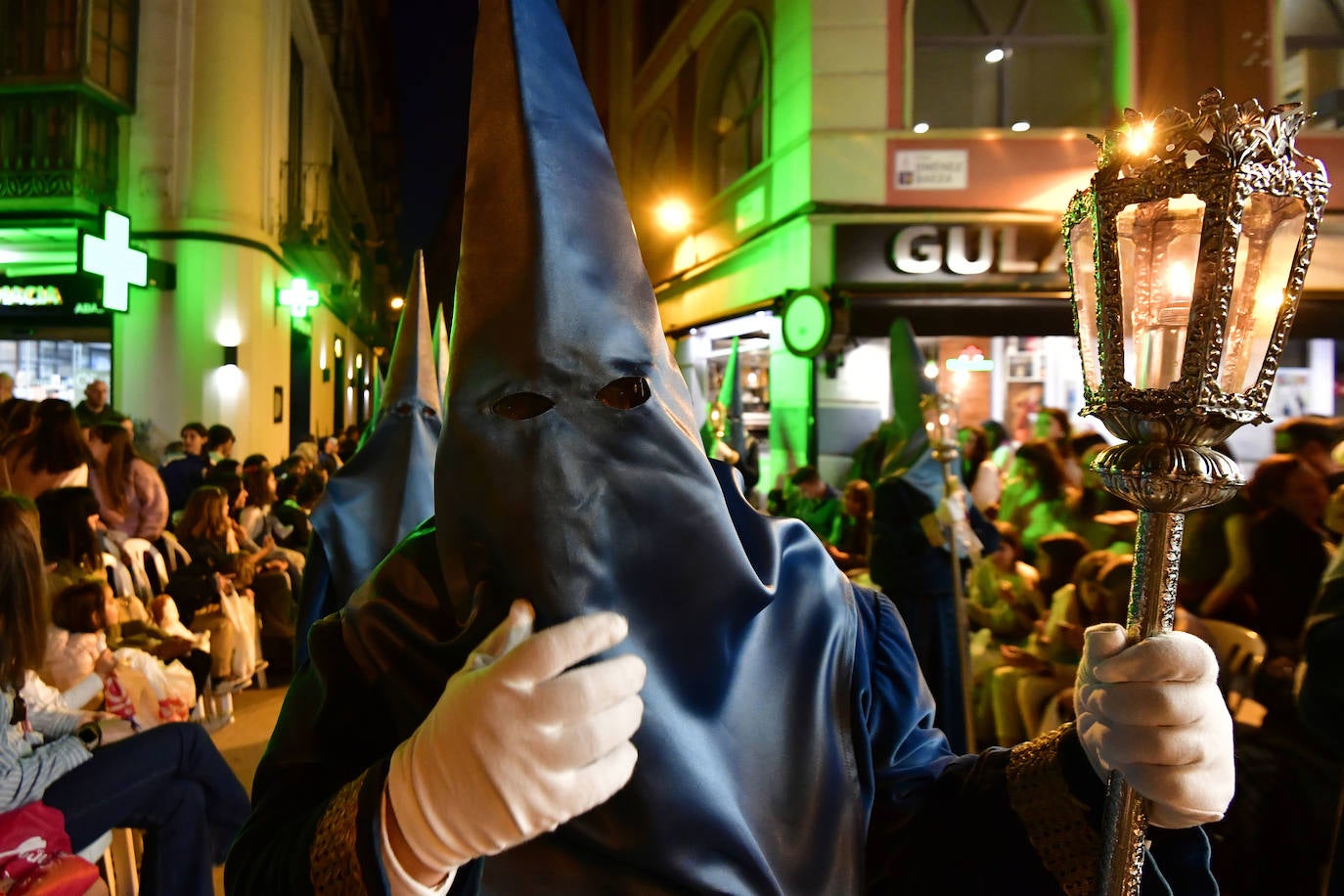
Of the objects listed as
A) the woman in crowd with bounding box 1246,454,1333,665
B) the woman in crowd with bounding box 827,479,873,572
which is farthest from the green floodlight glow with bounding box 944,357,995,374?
Result: the woman in crowd with bounding box 1246,454,1333,665

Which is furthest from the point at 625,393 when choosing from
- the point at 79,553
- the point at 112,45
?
the point at 112,45

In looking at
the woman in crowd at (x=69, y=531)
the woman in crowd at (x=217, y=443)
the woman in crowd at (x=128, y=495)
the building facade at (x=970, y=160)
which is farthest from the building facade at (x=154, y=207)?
the building facade at (x=970, y=160)

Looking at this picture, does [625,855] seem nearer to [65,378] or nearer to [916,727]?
[916,727]

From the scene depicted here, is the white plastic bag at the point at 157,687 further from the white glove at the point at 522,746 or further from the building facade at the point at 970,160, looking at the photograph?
the building facade at the point at 970,160

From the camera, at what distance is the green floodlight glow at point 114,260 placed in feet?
33.9

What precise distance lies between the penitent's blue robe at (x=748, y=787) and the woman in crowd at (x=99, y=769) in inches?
73.3

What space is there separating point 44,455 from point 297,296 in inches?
→ 426

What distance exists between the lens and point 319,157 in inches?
779

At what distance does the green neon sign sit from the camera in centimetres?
1441

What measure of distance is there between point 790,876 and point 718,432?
Result: 705cm

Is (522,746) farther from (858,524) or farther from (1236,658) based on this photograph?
(858,524)

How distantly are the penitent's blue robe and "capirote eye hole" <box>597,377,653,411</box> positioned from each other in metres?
0.31

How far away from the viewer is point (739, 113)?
39.7ft

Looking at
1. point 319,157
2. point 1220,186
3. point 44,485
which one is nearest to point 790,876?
point 1220,186
